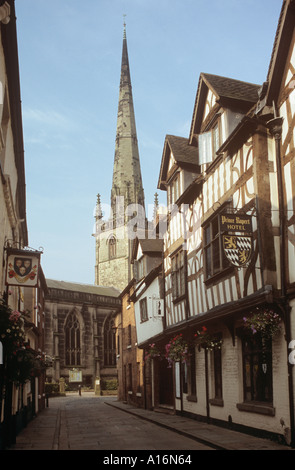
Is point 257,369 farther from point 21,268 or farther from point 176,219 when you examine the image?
point 176,219

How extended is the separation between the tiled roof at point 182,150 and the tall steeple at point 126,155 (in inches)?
2165

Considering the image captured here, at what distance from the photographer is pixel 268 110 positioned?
11.8m

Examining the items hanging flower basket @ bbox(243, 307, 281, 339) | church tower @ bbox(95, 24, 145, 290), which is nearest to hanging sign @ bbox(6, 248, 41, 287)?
hanging flower basket @ bbox(243, 307, 281, 339)

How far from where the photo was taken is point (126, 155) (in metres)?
77.9

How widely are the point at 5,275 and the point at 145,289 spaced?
1206 cm

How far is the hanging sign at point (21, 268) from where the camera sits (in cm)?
1276

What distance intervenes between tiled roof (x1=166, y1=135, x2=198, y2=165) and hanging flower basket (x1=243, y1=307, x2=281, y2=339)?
891 cm

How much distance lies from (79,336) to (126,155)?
3144 cm

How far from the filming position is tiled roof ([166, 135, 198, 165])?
18.9 meters

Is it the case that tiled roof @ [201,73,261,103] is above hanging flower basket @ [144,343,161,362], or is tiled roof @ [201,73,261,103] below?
above

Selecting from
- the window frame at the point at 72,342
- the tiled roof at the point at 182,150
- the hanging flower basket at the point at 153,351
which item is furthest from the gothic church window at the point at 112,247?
the tiled roof at the point at 182,150

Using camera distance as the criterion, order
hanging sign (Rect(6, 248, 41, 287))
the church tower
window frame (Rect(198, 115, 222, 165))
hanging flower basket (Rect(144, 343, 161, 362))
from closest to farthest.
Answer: hanging sign (Rect(6, 248, 41, 287)) → window frame (Rect(198, 115, 222, 165)) → hanging flower basket (Rect(144, 343, 161, 362)) → the church tower

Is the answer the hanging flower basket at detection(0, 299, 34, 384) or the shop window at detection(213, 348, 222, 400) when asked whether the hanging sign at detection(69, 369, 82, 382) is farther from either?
the hanging flower basket at detection(0, 299, 34, 384)

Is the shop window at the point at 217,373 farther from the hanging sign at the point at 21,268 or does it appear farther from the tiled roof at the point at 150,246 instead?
the tiled roof at the point at 150,246
